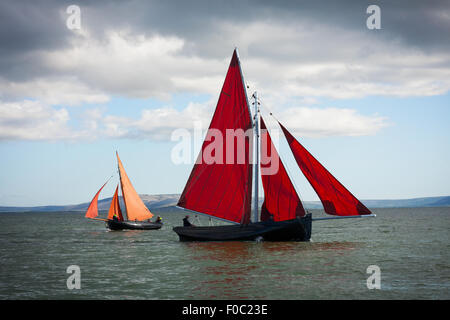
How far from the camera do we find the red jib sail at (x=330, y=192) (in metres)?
42.3

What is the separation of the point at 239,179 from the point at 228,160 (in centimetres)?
201

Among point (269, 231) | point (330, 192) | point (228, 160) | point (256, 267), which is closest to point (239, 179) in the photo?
point (228, 160)

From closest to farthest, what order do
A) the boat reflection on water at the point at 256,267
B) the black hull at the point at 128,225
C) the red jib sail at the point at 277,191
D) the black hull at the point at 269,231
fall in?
the boat reflection on water at the point at 256,267, the red jib sail at the point at 277,191, the black hull at the point at 269,231, the black hull at the point at 128,225

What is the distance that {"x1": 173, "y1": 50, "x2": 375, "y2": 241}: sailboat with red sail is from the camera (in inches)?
1770

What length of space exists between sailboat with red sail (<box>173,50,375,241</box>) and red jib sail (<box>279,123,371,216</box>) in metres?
2.58

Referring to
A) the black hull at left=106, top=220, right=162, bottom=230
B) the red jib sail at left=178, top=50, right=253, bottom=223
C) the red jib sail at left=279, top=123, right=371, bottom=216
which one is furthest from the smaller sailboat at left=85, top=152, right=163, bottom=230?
the red jib sail at left=279, top=123, right=371, bottom=216

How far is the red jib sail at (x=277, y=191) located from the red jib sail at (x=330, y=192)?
2.43 meters

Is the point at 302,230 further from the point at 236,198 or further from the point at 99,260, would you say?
the point at 99,260

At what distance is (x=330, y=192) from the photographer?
139ft

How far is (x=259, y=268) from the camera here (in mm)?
33188

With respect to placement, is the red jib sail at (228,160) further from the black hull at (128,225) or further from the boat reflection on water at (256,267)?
the black hull at (128,225)

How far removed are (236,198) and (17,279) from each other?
20529 mm

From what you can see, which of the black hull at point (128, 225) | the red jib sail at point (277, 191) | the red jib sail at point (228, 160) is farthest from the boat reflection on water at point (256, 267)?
the black hull at point (128, 225)

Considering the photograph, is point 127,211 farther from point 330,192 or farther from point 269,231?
point 330,192
